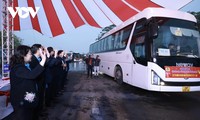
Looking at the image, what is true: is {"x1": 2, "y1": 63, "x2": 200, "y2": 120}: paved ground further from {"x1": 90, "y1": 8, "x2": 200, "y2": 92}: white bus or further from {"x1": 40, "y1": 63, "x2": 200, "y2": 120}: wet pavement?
{"x1": 90, "y1": 8, "x2": 200, "y2": 92}: white bus

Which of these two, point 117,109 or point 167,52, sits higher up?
point 167,52

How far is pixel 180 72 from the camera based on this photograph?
7273 millimetres

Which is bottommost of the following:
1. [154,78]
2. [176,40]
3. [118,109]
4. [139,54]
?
[118,109]

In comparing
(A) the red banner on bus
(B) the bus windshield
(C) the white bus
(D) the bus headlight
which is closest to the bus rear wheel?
(C) the white bus

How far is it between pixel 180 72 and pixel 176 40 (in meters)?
1.09

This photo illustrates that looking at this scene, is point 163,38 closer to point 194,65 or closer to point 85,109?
point 194,65

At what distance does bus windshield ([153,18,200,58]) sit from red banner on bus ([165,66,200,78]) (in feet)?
1.45

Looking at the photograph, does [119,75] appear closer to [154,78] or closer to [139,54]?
[139,54]

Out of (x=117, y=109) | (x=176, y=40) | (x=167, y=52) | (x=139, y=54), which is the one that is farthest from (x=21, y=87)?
(x=139, y=54)

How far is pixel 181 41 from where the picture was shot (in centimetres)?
758

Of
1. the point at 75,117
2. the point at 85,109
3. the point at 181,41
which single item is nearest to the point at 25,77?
the point at 75,117

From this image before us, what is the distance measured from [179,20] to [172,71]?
2.00 meters

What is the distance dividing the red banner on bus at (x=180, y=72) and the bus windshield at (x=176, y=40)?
44 centimetres

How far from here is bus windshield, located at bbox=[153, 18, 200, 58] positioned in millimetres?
7438
